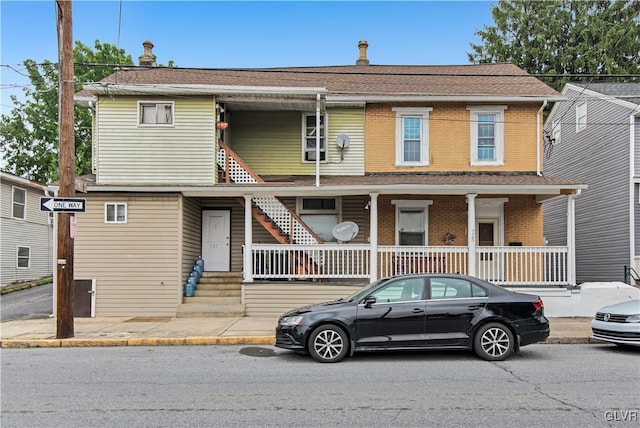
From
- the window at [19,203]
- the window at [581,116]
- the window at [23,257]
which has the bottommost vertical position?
the window at [23,257]

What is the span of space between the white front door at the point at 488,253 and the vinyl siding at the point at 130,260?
850 cm

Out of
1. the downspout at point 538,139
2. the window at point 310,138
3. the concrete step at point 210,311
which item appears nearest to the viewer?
the concrete step at point 210,311

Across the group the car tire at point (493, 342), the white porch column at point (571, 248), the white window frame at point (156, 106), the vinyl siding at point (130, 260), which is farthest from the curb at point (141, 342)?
the white porch column at point (571, 248)

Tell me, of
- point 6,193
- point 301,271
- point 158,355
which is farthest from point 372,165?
point 6,193

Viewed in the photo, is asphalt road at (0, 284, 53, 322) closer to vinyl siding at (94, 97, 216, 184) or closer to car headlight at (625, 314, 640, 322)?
vinyl siding at (94, 97, 216, 184)

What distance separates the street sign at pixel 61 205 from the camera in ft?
33.2

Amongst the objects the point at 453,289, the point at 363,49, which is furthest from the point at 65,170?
the point at 363,49

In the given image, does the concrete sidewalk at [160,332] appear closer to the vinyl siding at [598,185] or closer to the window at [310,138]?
the window at [310,138]

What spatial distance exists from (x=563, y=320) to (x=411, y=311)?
6433 mm

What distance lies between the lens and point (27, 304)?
16.7m

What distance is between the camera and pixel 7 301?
17.5 meters

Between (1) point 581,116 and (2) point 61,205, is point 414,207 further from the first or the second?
(2) point 61,205
